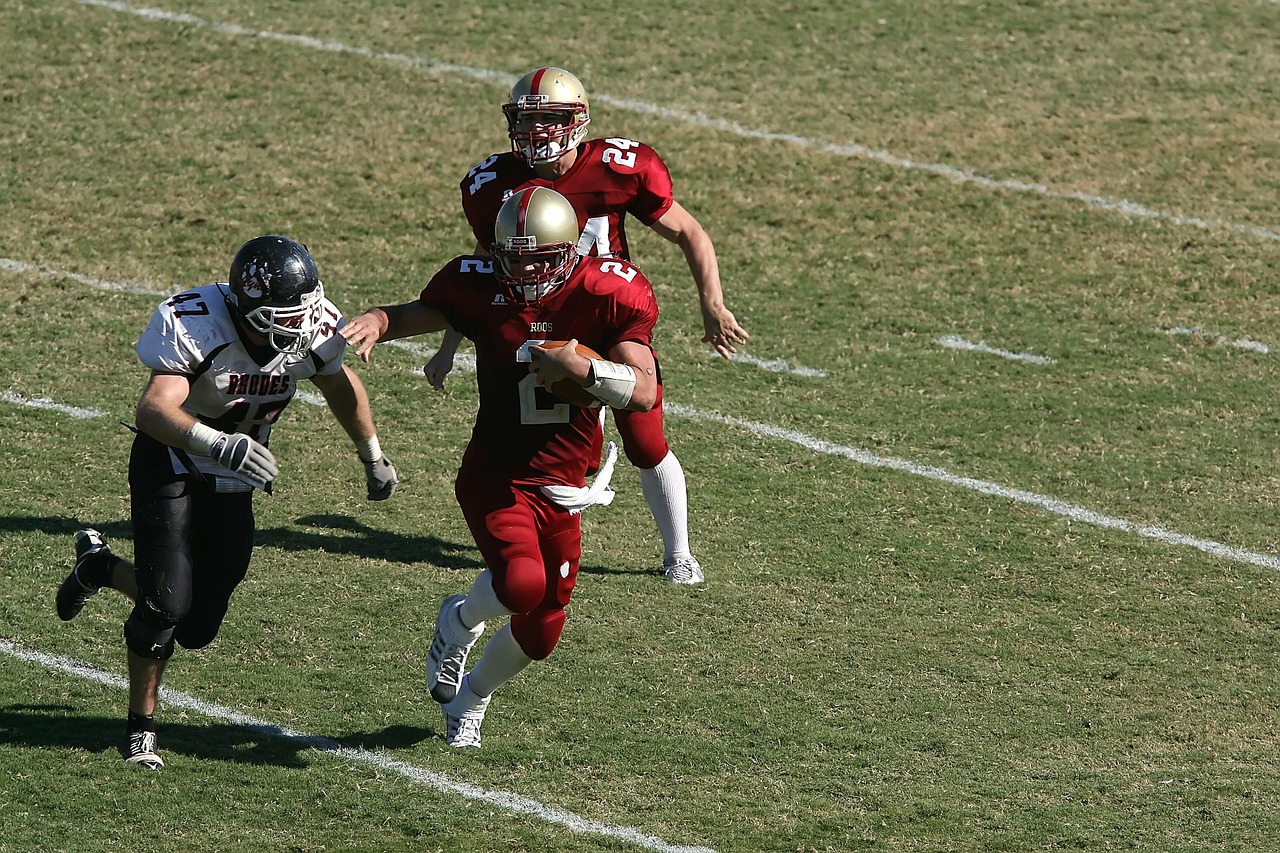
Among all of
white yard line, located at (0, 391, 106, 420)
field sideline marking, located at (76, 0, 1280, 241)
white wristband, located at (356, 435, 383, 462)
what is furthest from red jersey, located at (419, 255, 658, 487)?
field sideline marking, located at (76, 0, 1280, 241)

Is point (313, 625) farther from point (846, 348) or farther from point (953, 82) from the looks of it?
point (953, 82)

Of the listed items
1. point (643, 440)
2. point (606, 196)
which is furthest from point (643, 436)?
point (606, 196)

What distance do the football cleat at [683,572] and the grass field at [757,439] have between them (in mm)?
61

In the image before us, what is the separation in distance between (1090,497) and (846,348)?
1934 millimetres

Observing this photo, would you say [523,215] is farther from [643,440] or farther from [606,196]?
[643,440]

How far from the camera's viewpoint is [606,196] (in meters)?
6.33

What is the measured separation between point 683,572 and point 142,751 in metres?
2.34

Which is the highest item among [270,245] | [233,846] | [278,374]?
[270,245]

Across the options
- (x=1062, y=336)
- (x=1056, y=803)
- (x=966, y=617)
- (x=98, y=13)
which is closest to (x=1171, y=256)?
(x=1062, y=336)

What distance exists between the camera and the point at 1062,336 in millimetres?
9086

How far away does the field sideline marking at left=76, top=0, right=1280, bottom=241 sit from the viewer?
10.6 meters

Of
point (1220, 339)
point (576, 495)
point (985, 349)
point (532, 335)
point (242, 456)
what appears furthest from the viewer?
point (1220, 339)

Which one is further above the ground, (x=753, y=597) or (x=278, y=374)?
(x=278, y=374)

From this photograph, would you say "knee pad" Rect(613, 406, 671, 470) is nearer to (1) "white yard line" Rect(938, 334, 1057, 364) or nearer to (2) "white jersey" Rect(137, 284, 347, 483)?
(2) "white jersey" Rect(137, 284, 347, 483)
